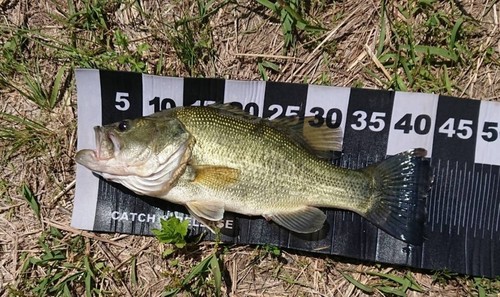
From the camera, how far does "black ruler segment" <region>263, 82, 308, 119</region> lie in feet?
12.0

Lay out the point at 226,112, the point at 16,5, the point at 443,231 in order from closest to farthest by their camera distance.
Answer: the point at 226,112 → the point at 443,231 → the point at 16,5

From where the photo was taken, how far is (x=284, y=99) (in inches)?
144

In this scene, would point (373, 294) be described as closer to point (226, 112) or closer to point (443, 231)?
point (443, 231)

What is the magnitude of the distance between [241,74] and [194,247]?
1311 mm

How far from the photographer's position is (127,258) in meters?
3.76

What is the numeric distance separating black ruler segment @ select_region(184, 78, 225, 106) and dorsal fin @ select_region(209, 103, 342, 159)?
8.0 inches

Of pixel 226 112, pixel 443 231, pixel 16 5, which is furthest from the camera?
pixel 16 5

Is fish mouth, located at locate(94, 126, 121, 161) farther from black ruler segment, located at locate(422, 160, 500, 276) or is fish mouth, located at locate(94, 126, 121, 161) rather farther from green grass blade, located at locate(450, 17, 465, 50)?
green grass blade, located at locate(450, 17, 465, 50)

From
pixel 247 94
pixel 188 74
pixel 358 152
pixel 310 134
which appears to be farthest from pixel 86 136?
pixel 358 152

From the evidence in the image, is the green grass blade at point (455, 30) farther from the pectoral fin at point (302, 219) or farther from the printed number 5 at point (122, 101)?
the printed number 5 at point (122, 101)

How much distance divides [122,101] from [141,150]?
0.64 metres

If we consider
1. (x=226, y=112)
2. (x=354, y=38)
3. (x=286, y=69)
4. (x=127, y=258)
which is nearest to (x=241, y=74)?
(x=286, y=69)

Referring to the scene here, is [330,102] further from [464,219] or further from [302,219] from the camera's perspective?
[464,219]

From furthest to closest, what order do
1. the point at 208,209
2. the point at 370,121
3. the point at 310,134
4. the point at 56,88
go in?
the point at 56,88, the point at 370,121, the point at 310,134, the point at 208,209
